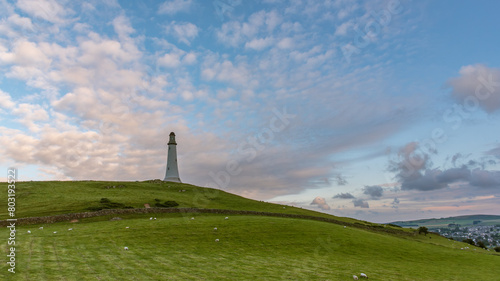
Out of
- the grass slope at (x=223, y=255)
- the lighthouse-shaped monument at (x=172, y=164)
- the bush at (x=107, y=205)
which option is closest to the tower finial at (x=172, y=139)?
the lighthouse-shaped monument at (x=172, y=164)

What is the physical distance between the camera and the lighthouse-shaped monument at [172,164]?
97.5 m

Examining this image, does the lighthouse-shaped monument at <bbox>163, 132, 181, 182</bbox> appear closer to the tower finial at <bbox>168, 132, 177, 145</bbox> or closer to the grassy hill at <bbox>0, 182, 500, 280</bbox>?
the tower finial at <bbox>168, 132, 177, 145</bbox>

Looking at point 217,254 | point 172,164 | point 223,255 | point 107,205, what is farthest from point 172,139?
point 223,255

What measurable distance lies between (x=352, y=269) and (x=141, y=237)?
71.1ft

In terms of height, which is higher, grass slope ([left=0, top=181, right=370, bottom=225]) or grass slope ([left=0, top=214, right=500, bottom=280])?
grass slope ([left=0, top=181, right=370, bottom=225])

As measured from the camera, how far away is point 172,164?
9900cm

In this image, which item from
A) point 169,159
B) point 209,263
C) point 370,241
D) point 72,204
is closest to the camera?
point 209,263

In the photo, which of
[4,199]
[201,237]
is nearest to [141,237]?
[201,237]

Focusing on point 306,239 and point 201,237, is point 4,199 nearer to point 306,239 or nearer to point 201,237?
point 201,237

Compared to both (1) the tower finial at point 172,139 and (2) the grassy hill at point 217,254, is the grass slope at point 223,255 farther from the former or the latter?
(1) the tower finial at point 172,139

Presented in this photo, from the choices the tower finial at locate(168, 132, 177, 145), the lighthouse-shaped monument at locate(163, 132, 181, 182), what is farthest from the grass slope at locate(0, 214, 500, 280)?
the tower finial at locate(168, 132, 177, 145)

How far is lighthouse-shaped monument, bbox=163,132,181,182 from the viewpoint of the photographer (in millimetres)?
97500

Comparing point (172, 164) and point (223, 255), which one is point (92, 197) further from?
point (223, 255)

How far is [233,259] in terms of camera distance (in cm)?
2498
